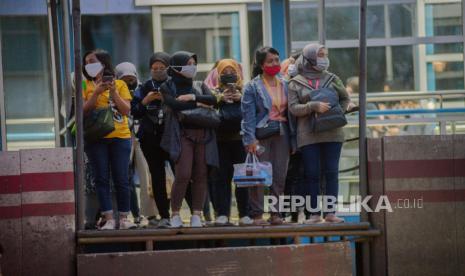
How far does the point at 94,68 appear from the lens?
1205cm

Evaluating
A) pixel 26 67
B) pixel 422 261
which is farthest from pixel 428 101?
pixel 26 67

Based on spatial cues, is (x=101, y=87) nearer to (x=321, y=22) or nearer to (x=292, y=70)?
(x=292, y=70)

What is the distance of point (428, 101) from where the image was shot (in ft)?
51.9

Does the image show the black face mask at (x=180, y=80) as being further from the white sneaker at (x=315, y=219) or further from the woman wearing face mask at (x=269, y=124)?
the white sneaker at (x=315, y=219)

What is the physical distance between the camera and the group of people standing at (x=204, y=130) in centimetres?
1205

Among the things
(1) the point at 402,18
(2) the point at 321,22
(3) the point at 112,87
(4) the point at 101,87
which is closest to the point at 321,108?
(3) the point at 112,87

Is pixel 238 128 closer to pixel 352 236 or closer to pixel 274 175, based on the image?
pixel 274 175

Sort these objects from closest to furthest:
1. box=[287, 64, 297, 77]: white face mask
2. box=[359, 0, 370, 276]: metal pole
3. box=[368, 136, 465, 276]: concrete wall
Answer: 1. box=[368, 136, 465, 276]: concrete wall
2. box=[359, 0, 370, 276]: metal pole
3. box=[287, 64, 297, 77]: white face mask

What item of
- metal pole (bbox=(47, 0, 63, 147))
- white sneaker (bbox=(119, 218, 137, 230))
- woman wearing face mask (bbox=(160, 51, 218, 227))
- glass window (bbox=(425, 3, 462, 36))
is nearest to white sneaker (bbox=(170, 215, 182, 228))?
woman wearing face mask (bbox=(160, 51, 218, 227))

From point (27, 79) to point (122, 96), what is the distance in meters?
3.42

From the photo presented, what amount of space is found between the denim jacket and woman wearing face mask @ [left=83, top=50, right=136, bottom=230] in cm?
115

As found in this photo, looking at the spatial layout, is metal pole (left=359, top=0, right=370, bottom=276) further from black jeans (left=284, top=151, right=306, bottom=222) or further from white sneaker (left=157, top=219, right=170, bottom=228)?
white sneaker (left=157, top=219, right=170, bottom=228)

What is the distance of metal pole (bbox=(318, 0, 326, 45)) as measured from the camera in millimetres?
14096

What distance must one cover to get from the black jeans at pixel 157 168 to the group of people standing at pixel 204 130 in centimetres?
1
